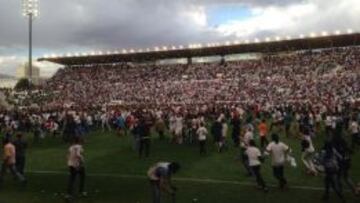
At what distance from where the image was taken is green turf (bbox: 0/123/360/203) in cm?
1903

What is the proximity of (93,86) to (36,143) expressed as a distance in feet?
168

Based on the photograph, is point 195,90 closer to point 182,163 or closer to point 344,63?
point 344,63

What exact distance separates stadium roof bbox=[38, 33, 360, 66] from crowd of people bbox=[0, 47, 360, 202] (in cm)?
107

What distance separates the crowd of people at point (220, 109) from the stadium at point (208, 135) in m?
0.08

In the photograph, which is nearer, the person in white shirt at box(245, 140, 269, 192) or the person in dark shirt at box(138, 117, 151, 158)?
the person in white shirt at box(245, 140, 269, 192)

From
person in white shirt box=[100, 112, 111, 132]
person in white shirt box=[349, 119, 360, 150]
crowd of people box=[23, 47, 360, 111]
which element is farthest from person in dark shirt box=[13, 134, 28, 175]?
crowd of people box=[23, 47, 360, 111]

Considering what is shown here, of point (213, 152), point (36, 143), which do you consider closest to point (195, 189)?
point (213, 152)

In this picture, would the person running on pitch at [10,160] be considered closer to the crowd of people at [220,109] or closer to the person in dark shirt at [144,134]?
the crowd of people at [220,109]

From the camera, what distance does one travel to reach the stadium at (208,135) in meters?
19.1

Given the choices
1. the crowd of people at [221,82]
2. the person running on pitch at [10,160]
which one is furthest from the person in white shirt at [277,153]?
the crowd of people at [221,82]

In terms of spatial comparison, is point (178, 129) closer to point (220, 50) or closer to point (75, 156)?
point (75, 156)

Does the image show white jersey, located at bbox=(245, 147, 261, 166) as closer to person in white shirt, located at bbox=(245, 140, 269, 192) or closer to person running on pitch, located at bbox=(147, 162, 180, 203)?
person in white shirt, located at bbox=(245, 140, 269, 192)

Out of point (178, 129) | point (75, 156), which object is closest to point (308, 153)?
point (75, 156)

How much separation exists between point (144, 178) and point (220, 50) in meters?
64.7
